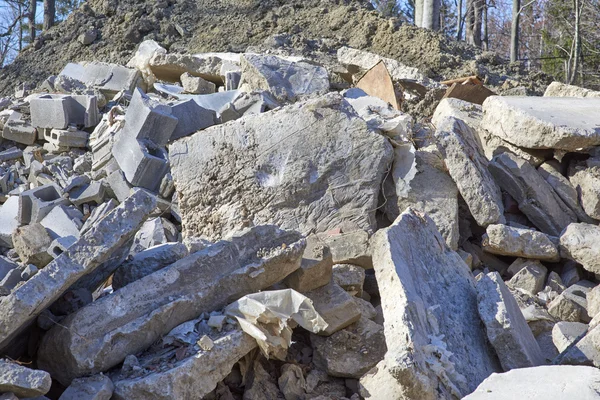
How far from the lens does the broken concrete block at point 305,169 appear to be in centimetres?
487

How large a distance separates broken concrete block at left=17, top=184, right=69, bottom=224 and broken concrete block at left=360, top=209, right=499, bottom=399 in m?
3.33

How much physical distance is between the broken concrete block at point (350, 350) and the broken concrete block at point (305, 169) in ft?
4.16

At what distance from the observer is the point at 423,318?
3.30m

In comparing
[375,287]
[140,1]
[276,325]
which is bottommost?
[375,287]

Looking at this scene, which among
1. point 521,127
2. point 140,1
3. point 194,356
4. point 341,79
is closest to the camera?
point 194,356

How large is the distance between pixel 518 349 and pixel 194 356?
1577 millimetres

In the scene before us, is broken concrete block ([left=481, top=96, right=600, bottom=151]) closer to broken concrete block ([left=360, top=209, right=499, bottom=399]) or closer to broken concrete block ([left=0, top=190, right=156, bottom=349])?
broken concrete block ([left=360, top=209, right=499, bottom=399])

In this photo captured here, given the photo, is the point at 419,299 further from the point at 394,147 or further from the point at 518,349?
the point at 394,147

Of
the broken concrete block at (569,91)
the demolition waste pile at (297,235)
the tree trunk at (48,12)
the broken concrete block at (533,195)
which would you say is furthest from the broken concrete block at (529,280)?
the tree trunk at (48,12)

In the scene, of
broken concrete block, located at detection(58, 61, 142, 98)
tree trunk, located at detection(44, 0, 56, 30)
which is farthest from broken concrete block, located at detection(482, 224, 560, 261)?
tree trunk, located at detection(44, 0, 56, 30)

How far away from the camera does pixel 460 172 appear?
500 cm

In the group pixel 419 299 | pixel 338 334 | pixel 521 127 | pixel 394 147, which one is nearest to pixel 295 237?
pixel 338 334

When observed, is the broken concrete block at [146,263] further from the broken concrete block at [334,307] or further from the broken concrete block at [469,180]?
the broken concrete block at [469,180]

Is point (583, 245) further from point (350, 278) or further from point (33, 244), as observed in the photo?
point (33, 244)
